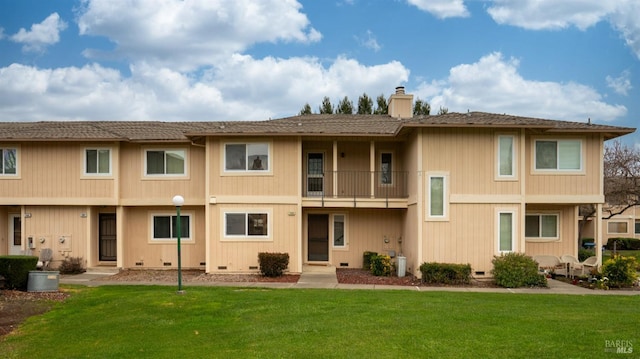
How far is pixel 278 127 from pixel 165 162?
4.60 metres

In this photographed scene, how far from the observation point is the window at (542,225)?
66.8 ft

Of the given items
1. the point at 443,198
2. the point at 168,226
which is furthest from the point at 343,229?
the point at 168,226

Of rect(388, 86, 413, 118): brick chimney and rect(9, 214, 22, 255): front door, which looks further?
rect(388, 86, 413, 118): brick chimney

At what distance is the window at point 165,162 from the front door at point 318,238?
5209 mm

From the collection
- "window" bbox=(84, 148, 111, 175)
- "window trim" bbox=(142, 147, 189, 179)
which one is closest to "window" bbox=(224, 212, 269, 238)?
"window trim" bbox=(142, 147, 189, 179)

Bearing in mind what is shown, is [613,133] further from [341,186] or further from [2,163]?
[2,163]

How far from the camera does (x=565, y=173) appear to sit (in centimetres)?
1886

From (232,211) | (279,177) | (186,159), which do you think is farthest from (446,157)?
(186,159)

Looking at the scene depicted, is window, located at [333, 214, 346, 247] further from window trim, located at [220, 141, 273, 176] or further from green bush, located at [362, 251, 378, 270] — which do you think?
window trim, located at [220, 141, 273, 176]

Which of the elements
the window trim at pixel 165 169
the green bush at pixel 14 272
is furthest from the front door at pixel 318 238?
the green bush at pixel 14 272

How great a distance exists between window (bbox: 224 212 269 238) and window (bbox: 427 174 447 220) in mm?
5574

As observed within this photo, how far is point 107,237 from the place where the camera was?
2158 centimetres

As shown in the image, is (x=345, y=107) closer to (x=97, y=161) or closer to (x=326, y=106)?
(x=326, y=106)

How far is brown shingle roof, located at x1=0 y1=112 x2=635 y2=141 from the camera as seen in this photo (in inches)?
696
